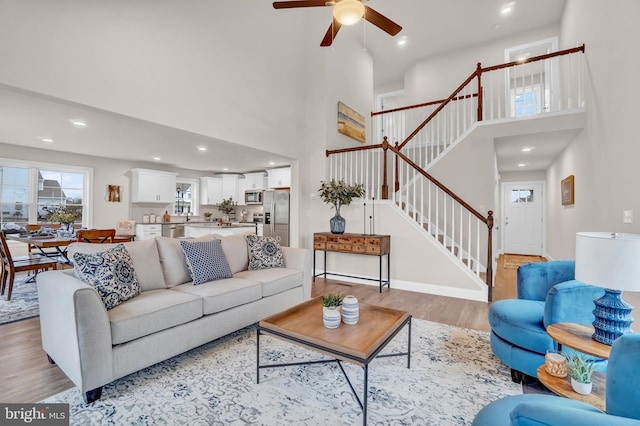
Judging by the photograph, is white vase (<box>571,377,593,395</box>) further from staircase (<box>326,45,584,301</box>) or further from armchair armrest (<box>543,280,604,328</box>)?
staircase (<box>326,45,584,301</box>)

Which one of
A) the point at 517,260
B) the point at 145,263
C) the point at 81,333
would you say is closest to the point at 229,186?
the point at 145,263

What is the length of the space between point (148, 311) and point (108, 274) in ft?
1.45

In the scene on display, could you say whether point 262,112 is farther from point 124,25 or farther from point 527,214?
point 527,214

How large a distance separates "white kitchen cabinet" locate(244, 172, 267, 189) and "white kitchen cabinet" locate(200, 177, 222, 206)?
3.33 ft

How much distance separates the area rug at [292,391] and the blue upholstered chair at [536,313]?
0.22 metres

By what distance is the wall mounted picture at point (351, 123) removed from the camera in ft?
19.8

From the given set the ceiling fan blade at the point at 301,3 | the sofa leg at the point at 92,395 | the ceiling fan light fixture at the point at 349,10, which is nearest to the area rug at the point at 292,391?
the sofa leg at the point at 92,395

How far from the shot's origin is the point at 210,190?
30.6 ft

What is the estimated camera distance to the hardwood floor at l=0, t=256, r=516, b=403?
204cm

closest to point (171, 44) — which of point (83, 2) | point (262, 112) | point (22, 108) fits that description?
point (83, 2)

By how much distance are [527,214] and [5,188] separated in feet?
40.9

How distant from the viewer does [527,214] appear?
326 inches

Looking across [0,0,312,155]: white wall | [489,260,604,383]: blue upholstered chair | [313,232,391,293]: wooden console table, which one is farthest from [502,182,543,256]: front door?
[489,260,604,383]: blue upholstered chair

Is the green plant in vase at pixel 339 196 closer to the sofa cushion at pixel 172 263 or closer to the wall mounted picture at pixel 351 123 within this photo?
the wall mounted picture at pixel 351 123
